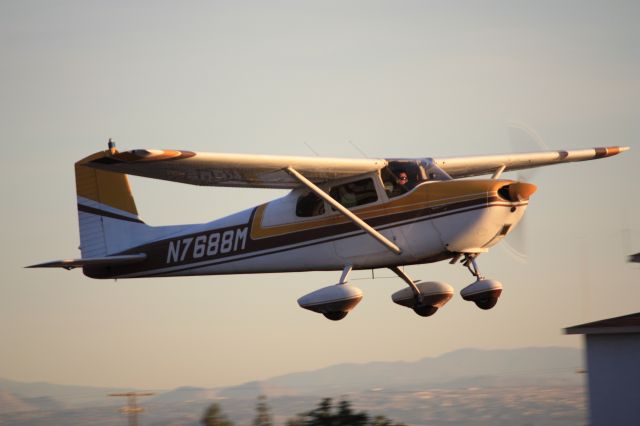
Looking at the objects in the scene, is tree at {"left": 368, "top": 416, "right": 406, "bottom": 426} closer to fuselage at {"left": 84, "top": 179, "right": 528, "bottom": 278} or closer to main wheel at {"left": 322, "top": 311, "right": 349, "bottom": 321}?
main wheel at {"left": 322, "top": 311, "right": 349, "bottom": 321}

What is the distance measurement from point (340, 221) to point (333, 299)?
4.04 feet

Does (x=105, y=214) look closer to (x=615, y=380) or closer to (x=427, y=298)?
(x=427, y=298)

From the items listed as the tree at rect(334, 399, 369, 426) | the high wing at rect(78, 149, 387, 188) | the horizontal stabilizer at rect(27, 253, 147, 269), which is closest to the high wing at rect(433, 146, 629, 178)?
the high wing at rect(78, 149, 387, 188)

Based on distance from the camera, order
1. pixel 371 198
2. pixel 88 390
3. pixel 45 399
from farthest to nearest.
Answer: pixel 88 390 → pixel 45 399 → pixel 371 198

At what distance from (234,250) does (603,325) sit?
19.4 feet

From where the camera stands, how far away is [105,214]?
59.9ft

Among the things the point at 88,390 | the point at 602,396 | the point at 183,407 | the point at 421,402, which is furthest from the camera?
the point at 421,402

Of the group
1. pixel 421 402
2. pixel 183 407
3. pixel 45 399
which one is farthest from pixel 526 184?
pixel 421 402

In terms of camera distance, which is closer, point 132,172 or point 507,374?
point 132,172

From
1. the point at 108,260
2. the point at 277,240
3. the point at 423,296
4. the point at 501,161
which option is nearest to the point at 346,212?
the point at 277,240

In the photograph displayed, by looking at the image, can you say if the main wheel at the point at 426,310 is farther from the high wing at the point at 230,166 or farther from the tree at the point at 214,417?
the tree at the point at 214,417

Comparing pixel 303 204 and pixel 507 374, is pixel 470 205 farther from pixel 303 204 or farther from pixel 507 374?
pixel 507 374

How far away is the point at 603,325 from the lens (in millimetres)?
15781

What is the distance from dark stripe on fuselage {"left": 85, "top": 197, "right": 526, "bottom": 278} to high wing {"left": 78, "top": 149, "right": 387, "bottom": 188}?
770mm
